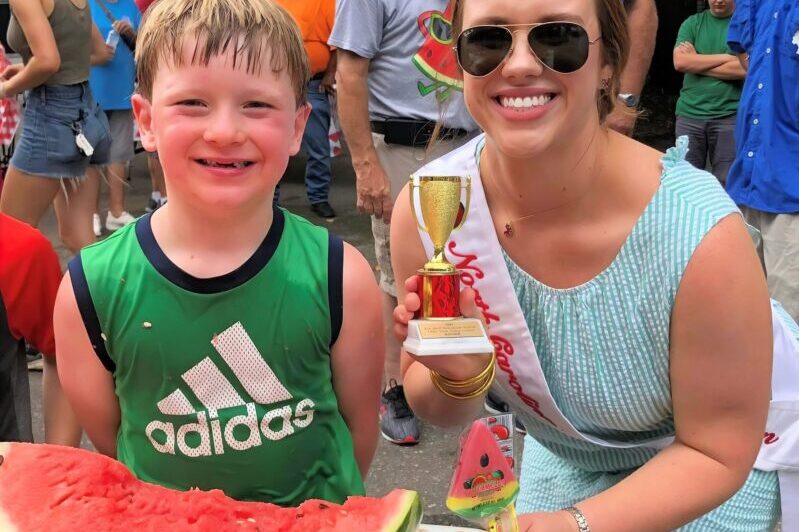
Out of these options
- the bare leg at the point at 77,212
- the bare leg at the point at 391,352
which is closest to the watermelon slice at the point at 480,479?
A: the bare leg at the point at 391,352

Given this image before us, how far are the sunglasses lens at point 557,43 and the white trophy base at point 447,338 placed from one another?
22.3 inches

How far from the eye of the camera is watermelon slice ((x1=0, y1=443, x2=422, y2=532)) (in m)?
1.54

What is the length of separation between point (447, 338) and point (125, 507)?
2.17ft

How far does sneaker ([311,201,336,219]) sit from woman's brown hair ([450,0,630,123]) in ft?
22.7

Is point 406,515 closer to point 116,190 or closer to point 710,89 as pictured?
point 710,89

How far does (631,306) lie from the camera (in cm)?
195

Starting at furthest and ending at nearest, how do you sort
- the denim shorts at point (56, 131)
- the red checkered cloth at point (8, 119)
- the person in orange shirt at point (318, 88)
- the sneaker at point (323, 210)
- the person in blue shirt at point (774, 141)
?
the sneaker at point (323, 210) < the person in orange shirt at point (318, 88) < the red checkered cloth at point (8, 119) < the denim shorts at point (56, 131) < the person in blue shirt at point (774, 141)

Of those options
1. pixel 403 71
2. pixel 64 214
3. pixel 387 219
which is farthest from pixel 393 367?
pixel 64 214

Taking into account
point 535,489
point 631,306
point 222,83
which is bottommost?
point 535,489

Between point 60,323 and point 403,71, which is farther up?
point 403,71

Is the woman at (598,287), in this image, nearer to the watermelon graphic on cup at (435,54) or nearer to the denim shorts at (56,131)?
the watermelon graphic on cup at (435,54)

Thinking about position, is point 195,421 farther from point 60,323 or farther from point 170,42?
point 170,42

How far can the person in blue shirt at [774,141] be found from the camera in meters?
4.09

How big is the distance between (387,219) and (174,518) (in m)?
2.82
